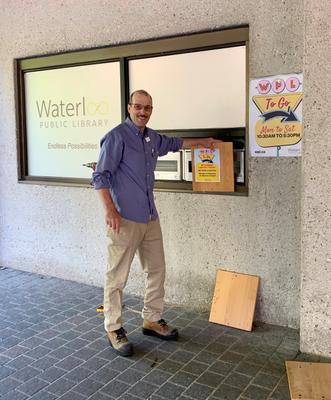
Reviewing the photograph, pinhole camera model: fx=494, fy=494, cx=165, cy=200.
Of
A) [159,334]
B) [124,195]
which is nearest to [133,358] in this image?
[159,334]

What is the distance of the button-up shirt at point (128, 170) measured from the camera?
12.6 feet

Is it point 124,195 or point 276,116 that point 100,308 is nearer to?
point 124,195

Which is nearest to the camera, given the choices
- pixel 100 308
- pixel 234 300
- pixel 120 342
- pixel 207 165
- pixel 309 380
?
pixel 309 380

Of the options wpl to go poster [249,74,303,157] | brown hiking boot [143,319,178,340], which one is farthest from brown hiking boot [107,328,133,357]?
wpl to go poster [249,74,303,157]

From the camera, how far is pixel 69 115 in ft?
18.6

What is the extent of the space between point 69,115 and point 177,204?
178 centimetres

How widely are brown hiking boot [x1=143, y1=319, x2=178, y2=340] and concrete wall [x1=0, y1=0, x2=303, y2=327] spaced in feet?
2.29

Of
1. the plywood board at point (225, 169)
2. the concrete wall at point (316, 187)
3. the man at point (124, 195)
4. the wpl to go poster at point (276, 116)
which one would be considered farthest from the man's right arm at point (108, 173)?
the concrete wall at point (316, 187)

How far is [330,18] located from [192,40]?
1.45m

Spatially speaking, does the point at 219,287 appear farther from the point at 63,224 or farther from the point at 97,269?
the point at 63,224

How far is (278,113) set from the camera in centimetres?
425

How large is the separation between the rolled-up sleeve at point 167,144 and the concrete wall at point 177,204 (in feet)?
1.96

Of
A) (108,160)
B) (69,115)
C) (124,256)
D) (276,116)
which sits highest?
(69,115)

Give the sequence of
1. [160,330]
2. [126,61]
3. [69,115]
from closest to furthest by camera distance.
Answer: [160,330], [126,61], [69,115]
